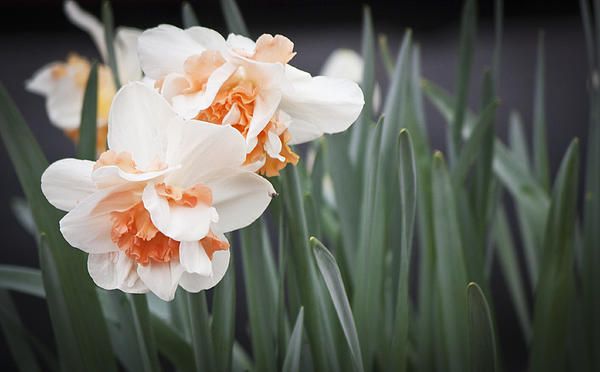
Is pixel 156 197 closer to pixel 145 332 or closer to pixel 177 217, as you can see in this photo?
pixel 177 217

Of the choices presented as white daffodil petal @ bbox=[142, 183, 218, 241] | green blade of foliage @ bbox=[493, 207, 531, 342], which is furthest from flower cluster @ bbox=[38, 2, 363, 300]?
green blade of foliage @ bbox=[493, 207, 531, 342]

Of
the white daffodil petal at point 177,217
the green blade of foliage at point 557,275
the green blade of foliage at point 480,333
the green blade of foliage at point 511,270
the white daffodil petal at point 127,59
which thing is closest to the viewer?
the white daffodil petal at point 177,217

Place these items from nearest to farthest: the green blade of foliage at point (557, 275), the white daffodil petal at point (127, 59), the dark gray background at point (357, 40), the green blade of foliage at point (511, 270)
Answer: the green blade of foliage at point (557, 275) < the white daffodil petal at point (127, 59) < the green blade of foliage at point (511, 270) < the dark gray background at point (357, 40)

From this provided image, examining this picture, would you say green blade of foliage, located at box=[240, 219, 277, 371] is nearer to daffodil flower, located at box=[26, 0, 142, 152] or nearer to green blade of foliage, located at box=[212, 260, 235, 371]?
green blade of foliage, located at box=[212, 260, 235, 371]

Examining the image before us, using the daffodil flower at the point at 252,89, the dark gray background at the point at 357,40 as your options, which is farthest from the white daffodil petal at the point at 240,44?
the dark gray background at the point at 357,40

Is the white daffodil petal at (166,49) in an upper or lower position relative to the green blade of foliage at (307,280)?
upper

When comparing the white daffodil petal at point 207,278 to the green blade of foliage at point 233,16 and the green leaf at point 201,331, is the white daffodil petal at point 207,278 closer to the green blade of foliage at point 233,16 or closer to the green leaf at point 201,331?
the green leaf at point 201,331

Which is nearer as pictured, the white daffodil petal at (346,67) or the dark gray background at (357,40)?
the white daffodil petal at (346,67)
